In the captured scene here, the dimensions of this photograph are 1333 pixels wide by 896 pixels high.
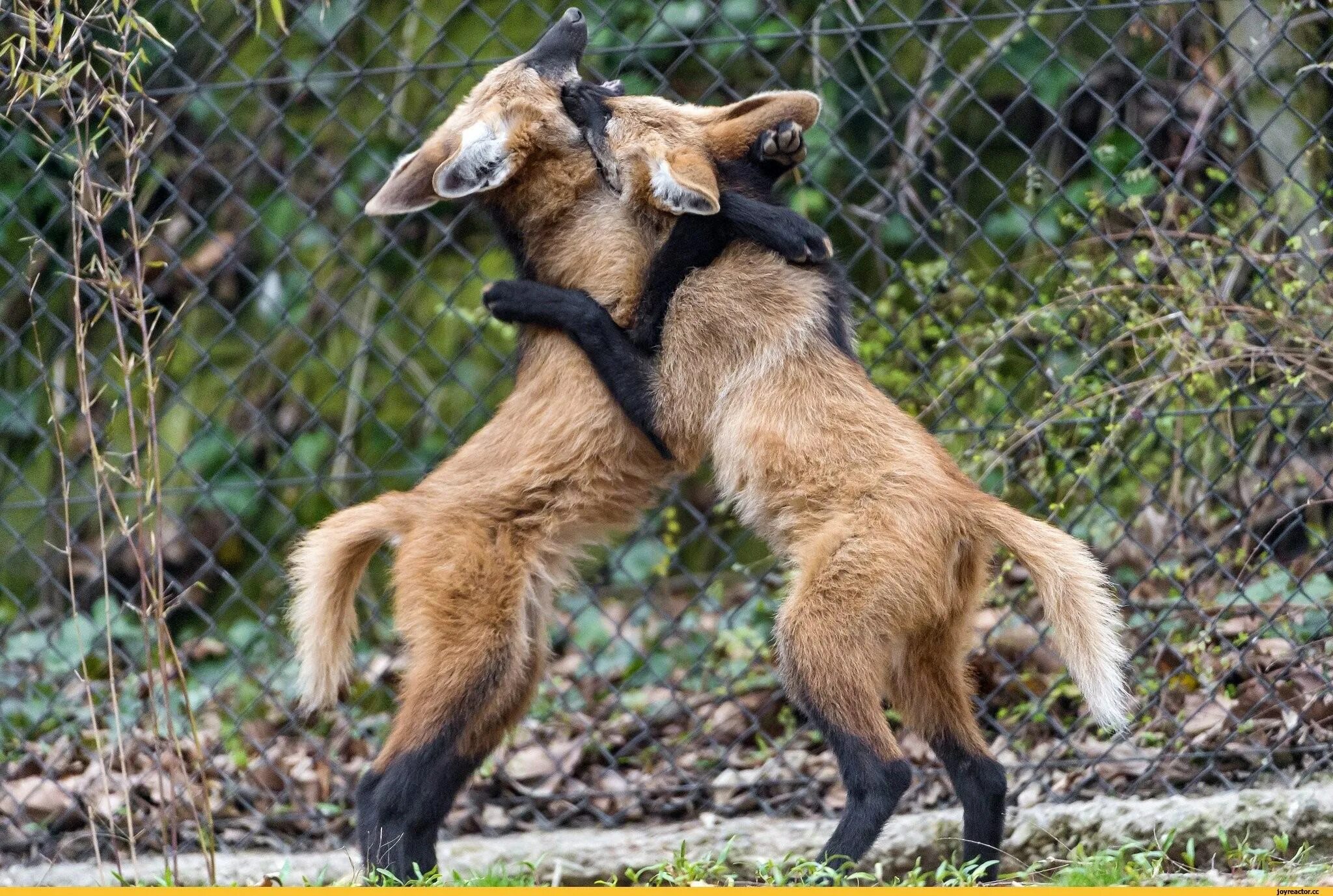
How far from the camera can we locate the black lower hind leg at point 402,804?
3.30 m

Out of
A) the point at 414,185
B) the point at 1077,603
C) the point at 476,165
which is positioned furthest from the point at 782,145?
the point at 1077,603

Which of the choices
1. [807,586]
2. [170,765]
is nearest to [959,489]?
[807,586]

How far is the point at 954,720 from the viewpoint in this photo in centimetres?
342

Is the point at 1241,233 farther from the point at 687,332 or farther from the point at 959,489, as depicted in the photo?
the point at 687,332

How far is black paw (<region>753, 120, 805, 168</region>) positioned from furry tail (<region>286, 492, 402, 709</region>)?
4.50 feet

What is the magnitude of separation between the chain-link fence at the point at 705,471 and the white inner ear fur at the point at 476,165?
0.51 meters

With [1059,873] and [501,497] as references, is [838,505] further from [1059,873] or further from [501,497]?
[1059,873]

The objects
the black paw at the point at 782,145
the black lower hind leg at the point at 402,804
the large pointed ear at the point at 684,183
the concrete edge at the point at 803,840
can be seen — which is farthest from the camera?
the concrete edge at the point at 803,840

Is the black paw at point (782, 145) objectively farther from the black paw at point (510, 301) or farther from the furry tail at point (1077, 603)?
the furry tail at point (1077, 603)

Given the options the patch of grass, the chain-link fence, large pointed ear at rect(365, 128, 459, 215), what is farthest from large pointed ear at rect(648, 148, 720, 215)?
the patch of grass

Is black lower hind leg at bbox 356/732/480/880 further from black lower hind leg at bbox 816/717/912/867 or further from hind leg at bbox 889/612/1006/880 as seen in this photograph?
hind leg at bbox 889/612/1006/880

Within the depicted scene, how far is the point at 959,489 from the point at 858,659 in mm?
524

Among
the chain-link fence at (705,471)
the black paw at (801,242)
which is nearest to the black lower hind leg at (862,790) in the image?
the chain-link fence at (705,471)

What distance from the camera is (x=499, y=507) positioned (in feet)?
11.4
